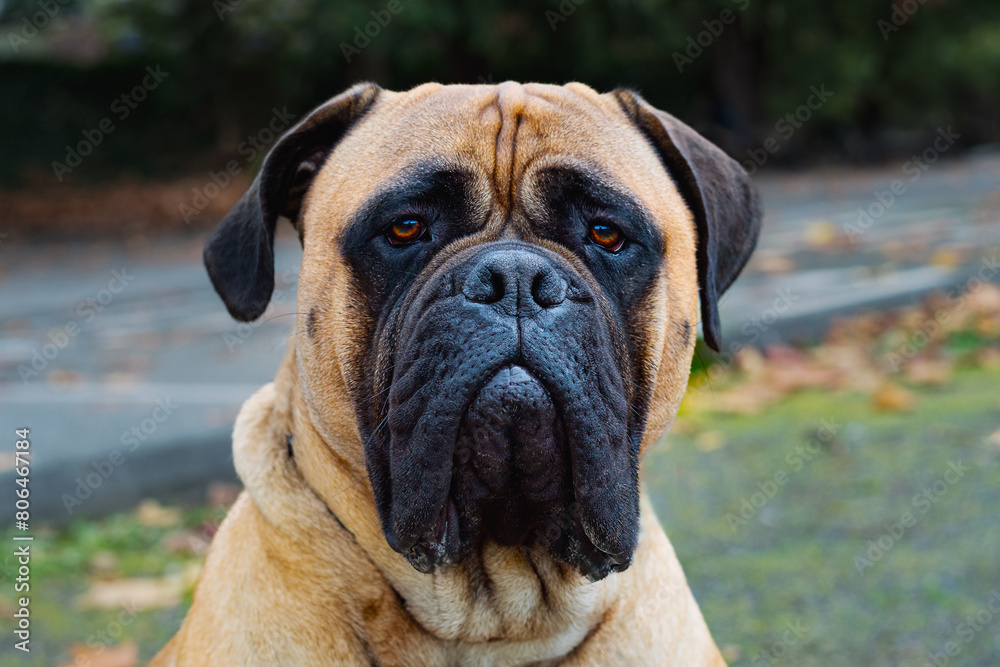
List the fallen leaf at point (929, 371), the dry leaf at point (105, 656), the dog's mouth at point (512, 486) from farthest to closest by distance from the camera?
the fallen leaf at point (929, 371) < the dry leaf at point (105, 656) < the dog's mouth at point (512, 486)

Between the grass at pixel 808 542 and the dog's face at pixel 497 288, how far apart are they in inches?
33.3

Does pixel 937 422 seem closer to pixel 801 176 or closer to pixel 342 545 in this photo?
pixel 342 545

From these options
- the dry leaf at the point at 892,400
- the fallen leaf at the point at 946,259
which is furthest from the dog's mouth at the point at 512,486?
the fallen leaf at the point at 946,259

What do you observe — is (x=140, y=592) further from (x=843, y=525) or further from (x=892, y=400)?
(x=892, y=400)

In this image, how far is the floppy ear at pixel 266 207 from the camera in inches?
104

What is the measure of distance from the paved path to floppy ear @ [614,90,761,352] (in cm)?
105

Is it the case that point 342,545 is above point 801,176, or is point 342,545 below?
above

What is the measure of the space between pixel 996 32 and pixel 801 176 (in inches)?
335

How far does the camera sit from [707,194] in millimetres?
2695

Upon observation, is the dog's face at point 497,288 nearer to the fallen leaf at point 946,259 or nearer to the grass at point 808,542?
the grass at point 808,542

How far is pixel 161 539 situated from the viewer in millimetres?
4590

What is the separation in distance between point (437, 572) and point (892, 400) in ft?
12.7

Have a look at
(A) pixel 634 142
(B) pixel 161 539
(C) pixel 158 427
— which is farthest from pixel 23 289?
(A) pixel 634 142

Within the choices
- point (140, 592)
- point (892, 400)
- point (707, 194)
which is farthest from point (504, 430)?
point (892, 400)
